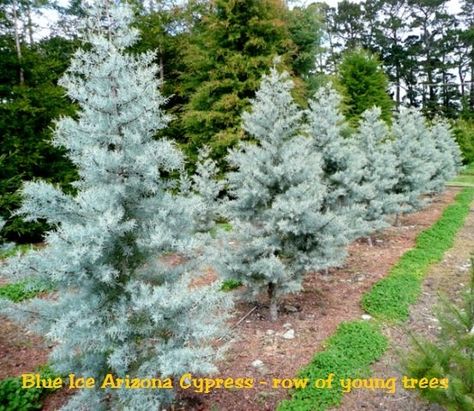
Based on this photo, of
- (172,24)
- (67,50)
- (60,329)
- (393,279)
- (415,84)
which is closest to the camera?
(60,329)

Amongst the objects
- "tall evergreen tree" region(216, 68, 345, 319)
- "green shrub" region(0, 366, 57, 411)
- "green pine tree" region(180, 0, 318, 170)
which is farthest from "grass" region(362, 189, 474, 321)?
"green pine tree" region(180, 0, 318, 170)

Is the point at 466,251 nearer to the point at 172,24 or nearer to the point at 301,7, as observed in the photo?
the point at 301,7

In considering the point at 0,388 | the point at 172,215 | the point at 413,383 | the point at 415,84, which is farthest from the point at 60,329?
the point at 415,84

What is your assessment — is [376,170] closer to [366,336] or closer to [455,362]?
[366,336]

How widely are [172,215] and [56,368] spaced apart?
189cm

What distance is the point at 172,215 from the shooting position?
3.45m

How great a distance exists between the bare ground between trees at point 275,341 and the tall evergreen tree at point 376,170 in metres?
1.58

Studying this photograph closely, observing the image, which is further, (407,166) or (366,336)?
(407,166)

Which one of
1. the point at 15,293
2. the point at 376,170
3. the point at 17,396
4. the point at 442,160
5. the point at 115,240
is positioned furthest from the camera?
the point at 442,160

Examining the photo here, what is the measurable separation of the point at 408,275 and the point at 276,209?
12.9 feet

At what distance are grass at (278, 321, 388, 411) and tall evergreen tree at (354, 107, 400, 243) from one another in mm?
4178

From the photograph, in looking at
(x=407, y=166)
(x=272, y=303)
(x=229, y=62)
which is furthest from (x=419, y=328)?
(x=229, y=62)

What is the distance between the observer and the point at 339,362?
4660mm

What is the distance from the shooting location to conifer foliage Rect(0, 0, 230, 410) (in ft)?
10.1
